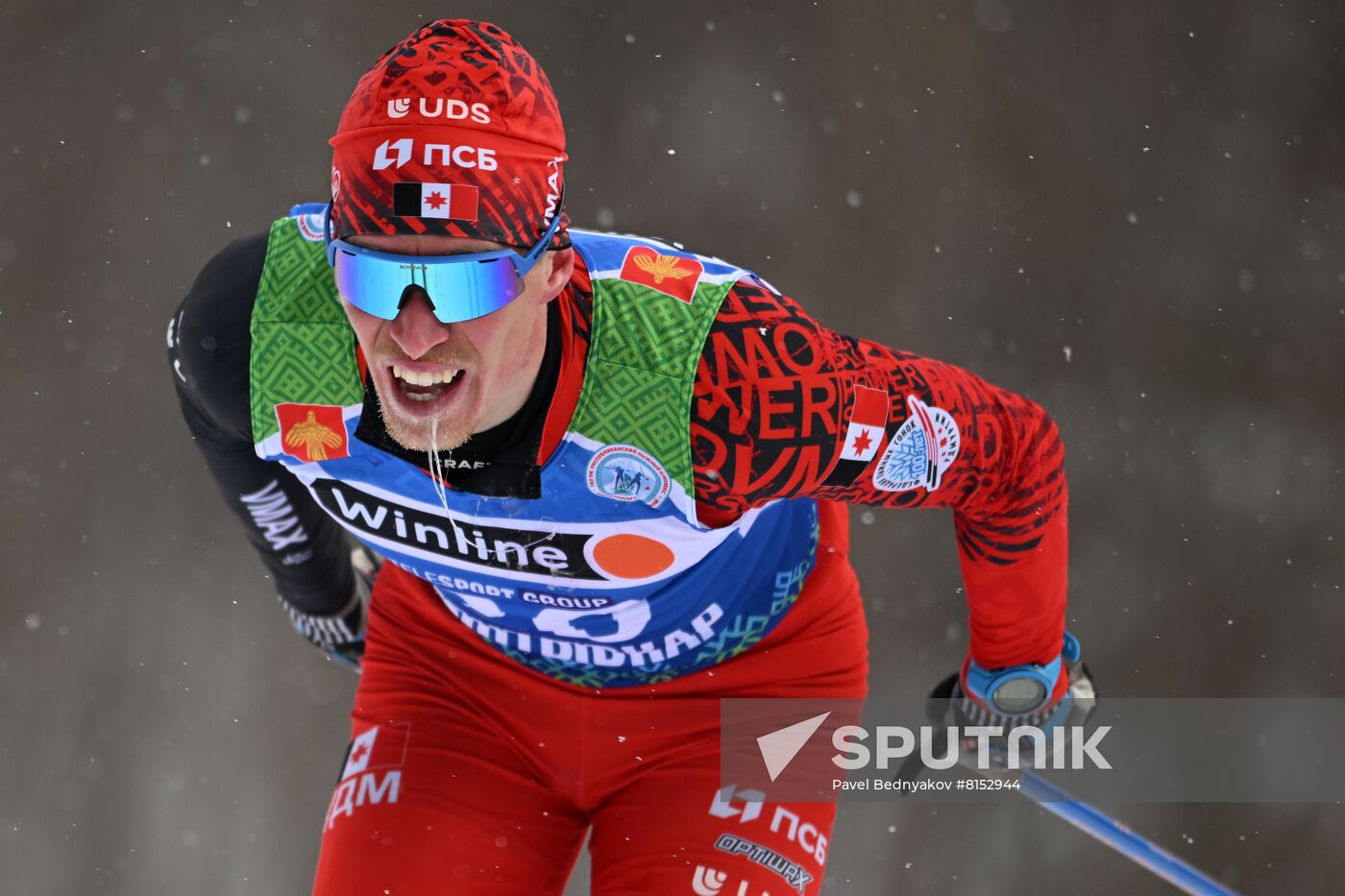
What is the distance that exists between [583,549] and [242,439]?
0.52m

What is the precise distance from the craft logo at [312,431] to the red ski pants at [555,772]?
0.39 m

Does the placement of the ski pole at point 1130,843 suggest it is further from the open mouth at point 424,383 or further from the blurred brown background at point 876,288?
the blurred brown background at point 876,288

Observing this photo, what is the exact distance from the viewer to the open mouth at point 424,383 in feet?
4.58

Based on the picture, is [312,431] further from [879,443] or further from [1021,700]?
[1021,700]

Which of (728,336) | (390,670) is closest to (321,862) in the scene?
(390,670)

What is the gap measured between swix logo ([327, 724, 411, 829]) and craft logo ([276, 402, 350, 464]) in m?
0.43

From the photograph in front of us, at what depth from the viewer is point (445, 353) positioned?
4.58 feet

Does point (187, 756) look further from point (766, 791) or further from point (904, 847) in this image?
point (766, 791)

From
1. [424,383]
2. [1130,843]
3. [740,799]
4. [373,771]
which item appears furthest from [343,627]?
[1130,843]

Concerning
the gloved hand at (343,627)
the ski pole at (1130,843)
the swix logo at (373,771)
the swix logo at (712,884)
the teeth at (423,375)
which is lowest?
the swix logo at (712,884)

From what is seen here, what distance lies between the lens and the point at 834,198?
3.82m

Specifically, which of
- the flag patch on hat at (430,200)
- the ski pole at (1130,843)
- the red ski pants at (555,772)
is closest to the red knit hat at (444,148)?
the flag patch on hat at (430,200)

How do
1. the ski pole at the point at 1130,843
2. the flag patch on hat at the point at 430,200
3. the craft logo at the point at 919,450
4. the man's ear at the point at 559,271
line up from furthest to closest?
the ski pole at the point at 1130,843, the craft logo at the point at 919,450, the man's ear at the point at 559,271, the flag patch on hat at the point at 430,200

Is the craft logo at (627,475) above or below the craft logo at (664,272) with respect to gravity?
below
